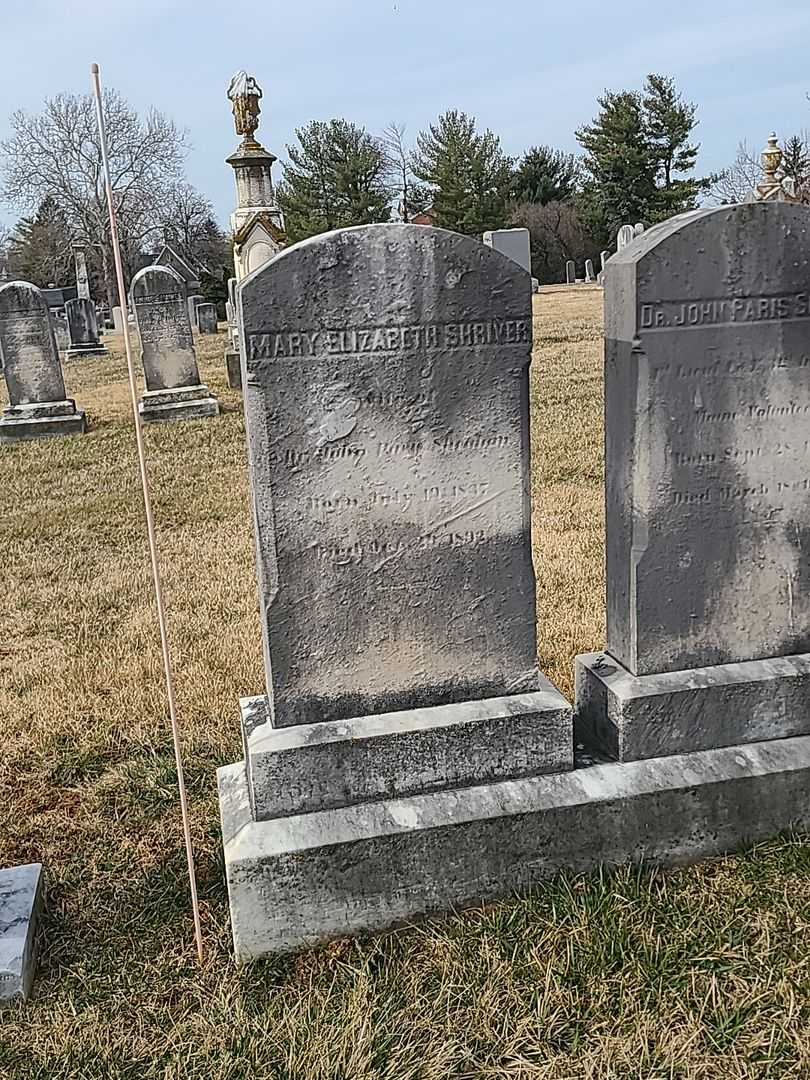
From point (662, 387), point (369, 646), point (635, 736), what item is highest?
point (662, 387)

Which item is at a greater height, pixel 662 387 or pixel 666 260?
pixel 666 260

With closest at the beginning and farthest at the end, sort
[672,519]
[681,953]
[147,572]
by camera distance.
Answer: [681,953]
[672,519]
[147,572]

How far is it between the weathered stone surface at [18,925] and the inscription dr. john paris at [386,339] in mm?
1750

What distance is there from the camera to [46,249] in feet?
162

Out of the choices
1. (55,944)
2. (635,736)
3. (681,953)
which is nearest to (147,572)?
(55,944)

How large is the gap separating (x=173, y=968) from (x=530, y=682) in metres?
1.37

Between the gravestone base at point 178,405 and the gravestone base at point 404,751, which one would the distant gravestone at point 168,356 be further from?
the gravestone base at point 404,751

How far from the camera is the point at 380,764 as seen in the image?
2869mm

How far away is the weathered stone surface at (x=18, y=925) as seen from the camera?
2.57 metres

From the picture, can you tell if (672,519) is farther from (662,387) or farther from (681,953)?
(681,953)

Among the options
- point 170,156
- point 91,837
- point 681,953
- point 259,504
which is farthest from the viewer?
point 170,156

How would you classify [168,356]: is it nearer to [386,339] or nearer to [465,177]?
[386,339]

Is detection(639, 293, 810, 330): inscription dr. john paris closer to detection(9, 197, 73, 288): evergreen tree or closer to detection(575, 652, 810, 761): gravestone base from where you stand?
detection(575, 652, 810, 761): gravestone base

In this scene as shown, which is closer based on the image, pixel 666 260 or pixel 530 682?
pixel 666 260
